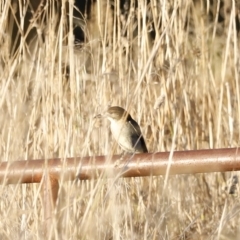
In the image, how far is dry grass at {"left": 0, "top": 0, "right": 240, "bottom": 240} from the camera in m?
2.91

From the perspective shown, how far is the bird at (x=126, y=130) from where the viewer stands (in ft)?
10.9

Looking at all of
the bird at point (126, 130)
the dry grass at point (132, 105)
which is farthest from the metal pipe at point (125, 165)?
the bird at point (126, 130)

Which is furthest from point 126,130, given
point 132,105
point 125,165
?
point 125,165

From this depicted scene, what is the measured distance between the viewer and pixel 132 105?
11.2 ft

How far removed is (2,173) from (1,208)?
0.58m

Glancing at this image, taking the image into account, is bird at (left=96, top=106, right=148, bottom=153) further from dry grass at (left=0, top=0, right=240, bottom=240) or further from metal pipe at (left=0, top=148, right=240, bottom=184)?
metal pipe at (left=0, top=148, right=240, bottom=184)

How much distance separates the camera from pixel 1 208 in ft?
9.25

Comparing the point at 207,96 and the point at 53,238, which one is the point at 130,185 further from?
the point at 53,238

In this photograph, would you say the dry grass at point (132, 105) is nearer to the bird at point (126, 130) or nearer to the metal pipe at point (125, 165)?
the bird at point (126, 130)

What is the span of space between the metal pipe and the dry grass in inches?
12.5

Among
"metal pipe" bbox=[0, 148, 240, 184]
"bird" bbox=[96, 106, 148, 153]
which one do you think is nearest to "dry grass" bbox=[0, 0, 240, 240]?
"bird" bbox=[96, 106, 148, 153]

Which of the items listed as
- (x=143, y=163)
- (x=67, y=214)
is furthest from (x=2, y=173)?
(x=143, y=163)

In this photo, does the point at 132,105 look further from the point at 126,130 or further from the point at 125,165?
the point at 125,165

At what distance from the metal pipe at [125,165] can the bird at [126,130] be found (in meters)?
0.93
